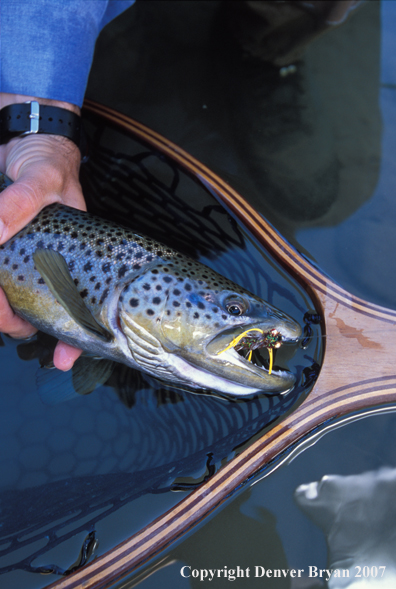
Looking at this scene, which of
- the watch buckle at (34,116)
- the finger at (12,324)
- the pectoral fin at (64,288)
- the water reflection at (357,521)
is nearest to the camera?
the pectoral fin at (64,288)

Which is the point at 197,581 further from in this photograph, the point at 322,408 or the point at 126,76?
the point at 126,76

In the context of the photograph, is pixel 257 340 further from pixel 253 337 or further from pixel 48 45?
pixel 48 45

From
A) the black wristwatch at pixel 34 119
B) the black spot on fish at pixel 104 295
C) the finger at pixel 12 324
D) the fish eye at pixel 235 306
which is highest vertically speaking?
the black wristwatch at pixel 34 119

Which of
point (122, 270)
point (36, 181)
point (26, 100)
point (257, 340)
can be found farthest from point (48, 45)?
point (257, 340)

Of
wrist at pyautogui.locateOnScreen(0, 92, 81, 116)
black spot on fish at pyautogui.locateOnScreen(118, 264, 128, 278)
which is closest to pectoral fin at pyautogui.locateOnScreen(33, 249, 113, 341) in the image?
black spot on fish at pyautogui.locateOnScreen(118, 264, 128, 278)

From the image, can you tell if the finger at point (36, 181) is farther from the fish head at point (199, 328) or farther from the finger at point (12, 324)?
the fish head at point (199, 328)

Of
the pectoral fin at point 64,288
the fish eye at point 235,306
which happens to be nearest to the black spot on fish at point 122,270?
the pectoral fin at point 64,288
